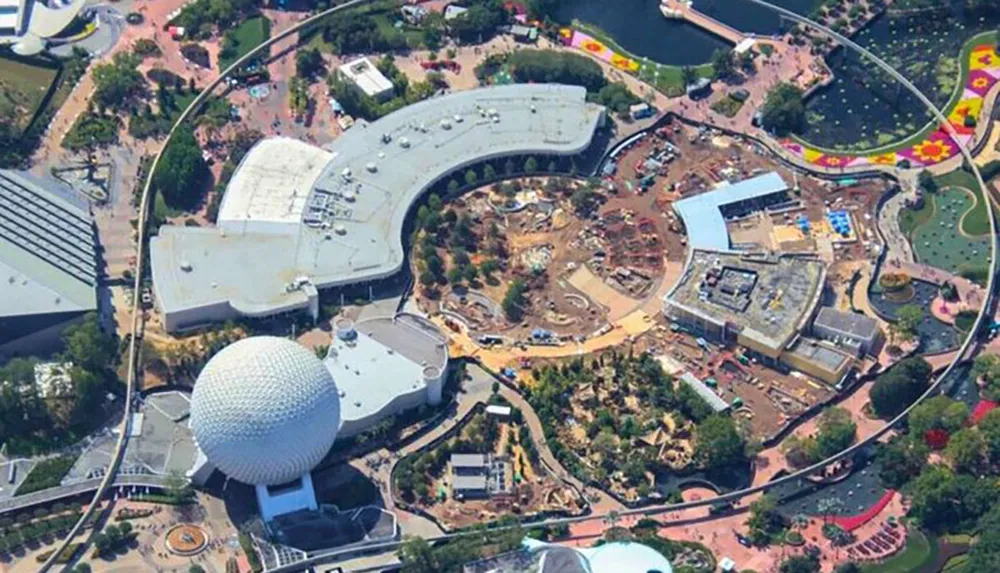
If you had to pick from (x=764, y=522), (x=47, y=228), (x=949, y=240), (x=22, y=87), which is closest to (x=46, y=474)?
(x=47, y=228)

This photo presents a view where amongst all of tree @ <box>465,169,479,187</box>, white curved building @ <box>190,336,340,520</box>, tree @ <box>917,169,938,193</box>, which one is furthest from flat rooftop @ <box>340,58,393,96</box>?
tree @ <box>917,169,938,193</box>

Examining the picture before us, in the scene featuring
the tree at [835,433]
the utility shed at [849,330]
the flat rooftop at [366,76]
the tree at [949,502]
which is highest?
the flat rooftop at [366,76]

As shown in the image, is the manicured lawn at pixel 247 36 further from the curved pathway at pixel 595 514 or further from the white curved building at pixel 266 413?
the white curved building at pixel 266 413

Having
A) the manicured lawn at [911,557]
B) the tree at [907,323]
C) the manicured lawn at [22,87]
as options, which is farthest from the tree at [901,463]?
the manicured lawn at [22,87]

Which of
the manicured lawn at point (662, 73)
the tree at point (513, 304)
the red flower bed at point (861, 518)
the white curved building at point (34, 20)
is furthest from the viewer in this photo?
the white curved building at point (34, 20)

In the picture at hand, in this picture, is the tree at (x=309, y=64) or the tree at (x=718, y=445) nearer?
the tree at (x=718, y=445)

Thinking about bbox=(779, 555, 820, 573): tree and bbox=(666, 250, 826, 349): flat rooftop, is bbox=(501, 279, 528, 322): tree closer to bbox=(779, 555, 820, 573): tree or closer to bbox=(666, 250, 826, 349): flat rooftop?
bbox=(666, 250, 826, 349): flat rooftop

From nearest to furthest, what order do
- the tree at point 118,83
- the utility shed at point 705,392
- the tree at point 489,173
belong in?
the utility shed at point 705,392, the tree at point 489,173, the tree at point 118,83
